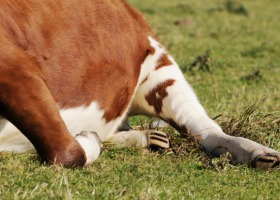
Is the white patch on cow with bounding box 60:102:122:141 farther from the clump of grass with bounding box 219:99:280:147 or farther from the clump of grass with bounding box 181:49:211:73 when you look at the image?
the clump of grass with bounding box 181:49:211:73

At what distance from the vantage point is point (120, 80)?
5.06m

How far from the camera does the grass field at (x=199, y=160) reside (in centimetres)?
376

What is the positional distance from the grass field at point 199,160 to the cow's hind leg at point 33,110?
10cm

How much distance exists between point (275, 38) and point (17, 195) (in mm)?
7861

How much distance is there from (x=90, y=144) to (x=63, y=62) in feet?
1.64

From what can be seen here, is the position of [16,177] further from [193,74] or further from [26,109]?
[193,74]

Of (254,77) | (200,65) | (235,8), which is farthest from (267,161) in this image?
(235,8)

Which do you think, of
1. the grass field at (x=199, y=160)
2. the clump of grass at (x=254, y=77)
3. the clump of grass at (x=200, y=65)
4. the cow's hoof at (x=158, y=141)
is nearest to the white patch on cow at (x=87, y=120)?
the grass field at (x=199, y=160)

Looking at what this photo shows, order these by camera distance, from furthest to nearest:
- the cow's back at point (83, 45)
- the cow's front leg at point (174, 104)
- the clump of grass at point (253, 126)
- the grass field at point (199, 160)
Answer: the clump of grass at point (253, 126) < the cow's front leg at point (174, 104) < the cow's back at point (83, 45) < the grass field at point (199, 160)

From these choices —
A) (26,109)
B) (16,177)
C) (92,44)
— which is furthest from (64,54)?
(16,177)

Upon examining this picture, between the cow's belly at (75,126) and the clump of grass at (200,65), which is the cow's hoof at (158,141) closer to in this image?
the cow's belly at (75,126)

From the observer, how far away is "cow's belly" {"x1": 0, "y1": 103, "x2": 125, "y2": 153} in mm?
4270

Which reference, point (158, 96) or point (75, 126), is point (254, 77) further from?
point (75, 126)

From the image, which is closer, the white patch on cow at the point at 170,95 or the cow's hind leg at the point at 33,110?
the cow's hind leg at the point at 33,110
